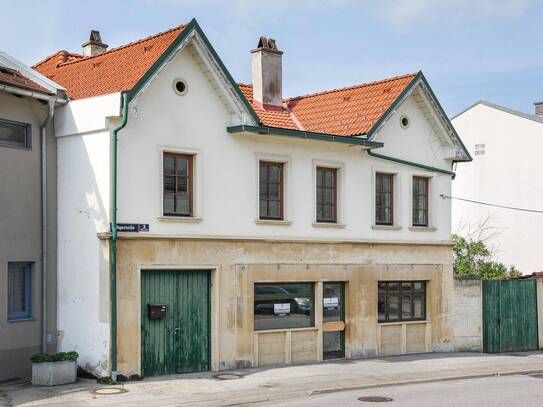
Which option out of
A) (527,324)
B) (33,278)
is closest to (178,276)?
(33,278)

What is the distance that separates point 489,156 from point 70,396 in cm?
2733

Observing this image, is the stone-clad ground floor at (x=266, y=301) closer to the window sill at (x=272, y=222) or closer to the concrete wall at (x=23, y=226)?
the window sill at (x=272, y=222)

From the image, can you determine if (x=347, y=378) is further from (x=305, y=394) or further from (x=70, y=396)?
(x=70, y=396)

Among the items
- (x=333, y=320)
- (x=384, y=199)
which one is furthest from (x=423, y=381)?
(x=384, y=199)

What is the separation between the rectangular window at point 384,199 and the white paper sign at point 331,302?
94.8 inches

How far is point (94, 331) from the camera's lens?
18156mm

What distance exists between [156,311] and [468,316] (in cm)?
1041

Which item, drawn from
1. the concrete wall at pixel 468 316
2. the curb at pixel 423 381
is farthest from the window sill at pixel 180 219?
the concrete wall at pixel 468 316

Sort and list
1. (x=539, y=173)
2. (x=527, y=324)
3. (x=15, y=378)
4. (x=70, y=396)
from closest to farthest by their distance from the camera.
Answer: (x=70, y=396) → (x=15, y=378) → (x=527, y=324) → (x=539, y=173)

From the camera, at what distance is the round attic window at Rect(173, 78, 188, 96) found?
1912cm

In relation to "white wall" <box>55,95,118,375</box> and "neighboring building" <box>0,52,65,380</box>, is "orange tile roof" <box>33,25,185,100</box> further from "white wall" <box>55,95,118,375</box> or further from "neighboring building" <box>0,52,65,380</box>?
"neighboring building" <box>0,52,65,380</box>

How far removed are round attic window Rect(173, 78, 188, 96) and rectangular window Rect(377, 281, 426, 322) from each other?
778cm

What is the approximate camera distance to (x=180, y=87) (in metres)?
19.2

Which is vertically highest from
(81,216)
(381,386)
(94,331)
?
(81,216)
